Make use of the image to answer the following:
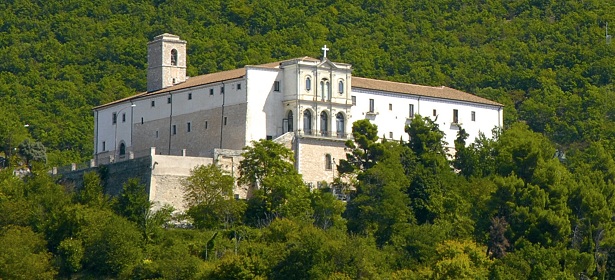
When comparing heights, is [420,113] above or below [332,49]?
below

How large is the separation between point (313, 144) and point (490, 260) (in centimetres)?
1183

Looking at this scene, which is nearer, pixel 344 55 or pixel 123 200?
pixel 123 200

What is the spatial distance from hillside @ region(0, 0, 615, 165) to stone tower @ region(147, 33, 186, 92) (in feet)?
69.5

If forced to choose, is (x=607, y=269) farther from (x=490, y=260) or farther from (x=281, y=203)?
(x=281, y=203)

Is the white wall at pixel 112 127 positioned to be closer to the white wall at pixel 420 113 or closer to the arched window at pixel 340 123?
the arched window at pixel 340 123

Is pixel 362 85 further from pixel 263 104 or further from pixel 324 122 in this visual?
pixel 263 104

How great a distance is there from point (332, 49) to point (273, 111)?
143ft

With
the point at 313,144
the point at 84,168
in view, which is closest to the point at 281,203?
the point at 313,144

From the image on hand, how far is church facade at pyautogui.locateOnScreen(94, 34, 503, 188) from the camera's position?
9112cm

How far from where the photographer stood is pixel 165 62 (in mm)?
Result: 98750

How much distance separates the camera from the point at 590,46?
13812 centimetres

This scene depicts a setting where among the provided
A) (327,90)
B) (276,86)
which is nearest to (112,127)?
(276,86)

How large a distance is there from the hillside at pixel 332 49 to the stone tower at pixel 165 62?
69.5 ft

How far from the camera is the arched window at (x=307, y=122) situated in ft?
300
